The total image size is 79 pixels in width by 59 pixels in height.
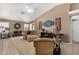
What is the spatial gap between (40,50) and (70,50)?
84 centimetres

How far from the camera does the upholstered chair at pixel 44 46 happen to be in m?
3.86

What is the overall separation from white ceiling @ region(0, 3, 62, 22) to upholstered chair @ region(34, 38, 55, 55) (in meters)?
0.68

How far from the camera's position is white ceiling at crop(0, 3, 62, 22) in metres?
3.78

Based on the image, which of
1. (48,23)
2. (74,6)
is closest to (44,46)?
(48,23)

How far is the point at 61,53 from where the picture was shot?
12.8 feet

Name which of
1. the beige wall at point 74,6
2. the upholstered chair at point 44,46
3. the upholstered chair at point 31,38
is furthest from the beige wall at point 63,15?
the upholstered chair at point 31,38

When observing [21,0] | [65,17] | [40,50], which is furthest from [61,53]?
[21,0]

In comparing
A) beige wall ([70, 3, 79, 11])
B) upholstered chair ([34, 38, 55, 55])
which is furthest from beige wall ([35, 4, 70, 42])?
upholstered chair ([34, 38, 55, 55])

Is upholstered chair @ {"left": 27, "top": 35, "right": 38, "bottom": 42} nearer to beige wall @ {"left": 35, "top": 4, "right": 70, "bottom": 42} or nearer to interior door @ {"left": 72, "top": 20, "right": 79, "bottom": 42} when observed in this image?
beige wall @ {"left": 35, "top": 4, "right": 70, "bottom": 42}

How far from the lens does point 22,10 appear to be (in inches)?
152

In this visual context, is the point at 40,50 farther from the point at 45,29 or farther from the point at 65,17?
the point at 65,17

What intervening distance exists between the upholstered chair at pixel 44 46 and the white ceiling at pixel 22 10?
2.23 feet

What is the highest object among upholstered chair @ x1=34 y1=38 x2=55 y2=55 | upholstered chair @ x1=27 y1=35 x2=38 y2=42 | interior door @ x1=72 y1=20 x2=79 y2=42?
interior door @ x1=72 y1=20 x2=79 y2=42

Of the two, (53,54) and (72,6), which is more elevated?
(72,6)
